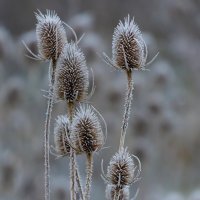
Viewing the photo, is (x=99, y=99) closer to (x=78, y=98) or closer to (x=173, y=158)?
(x=173, y=158)

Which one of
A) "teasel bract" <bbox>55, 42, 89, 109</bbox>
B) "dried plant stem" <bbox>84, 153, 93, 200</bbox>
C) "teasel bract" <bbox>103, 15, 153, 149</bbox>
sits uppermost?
"teasel bract" <bbox>103, 15, 153, 149</bbox>

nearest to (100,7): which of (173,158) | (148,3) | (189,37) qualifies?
(148,3)

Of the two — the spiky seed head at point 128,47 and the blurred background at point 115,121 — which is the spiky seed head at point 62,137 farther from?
the blurred background at point 115,121

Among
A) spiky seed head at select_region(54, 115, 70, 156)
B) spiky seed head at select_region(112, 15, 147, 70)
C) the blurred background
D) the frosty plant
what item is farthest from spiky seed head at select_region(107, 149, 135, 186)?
Answer: the blurred background

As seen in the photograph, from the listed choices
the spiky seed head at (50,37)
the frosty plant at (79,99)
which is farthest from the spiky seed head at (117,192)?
the spiky seed head at (50,37)

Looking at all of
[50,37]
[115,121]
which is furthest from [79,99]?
[115,121]

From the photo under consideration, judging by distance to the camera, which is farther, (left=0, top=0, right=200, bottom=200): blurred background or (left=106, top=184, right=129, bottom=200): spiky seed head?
(left=0, top=0, right=200, bottom=200): blurred background

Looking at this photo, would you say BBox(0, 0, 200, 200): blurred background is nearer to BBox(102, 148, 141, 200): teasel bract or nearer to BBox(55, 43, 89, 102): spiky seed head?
BBox(55, 43, 89, 102): spiky seed head
